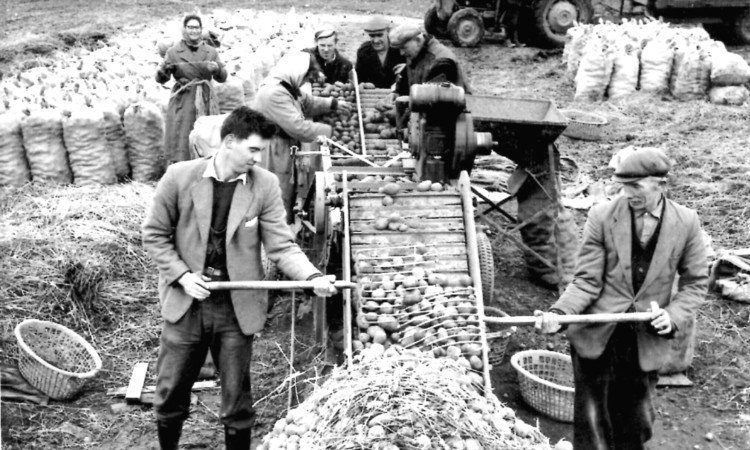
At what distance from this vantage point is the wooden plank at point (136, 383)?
5.10 m

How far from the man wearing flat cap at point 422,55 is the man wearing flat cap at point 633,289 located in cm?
326

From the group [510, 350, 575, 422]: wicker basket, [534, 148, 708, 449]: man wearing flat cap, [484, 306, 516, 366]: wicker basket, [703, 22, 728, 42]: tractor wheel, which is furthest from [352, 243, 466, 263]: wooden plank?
[703, 22, 728, 42]: tractor wheel

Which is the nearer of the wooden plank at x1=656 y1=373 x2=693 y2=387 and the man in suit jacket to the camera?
the man in suit jacket

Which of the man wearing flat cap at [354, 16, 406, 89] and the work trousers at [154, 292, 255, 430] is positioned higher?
the man wearing flat cap at [354, 16, 406, 89]

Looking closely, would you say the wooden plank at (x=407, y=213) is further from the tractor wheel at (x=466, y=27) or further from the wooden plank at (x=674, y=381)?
the tractor wheel at (x=466, y=27)

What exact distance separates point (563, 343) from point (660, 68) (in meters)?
7.30

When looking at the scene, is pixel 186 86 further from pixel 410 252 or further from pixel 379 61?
pixel 410 252

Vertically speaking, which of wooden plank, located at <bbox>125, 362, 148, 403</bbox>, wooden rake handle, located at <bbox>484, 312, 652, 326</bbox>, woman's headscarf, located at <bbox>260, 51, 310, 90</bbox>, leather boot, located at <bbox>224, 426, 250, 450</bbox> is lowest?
wooden plank, located at <bbox>125, 362, 148, 403</bbox>

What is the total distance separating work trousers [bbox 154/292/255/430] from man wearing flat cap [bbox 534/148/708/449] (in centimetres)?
147

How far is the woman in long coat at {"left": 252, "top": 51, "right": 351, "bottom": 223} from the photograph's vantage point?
656 centimetres

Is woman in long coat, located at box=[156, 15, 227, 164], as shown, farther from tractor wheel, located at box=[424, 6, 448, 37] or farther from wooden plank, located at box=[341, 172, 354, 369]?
tractor wheel, located at box=[424, 6, 448, 37]

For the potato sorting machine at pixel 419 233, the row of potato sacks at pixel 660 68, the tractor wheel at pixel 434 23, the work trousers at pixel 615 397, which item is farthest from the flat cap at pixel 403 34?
the tractor wheel at pixel 434 23

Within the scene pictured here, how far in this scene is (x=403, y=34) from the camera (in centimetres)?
711

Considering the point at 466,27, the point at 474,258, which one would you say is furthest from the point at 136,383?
the point at 466,27
